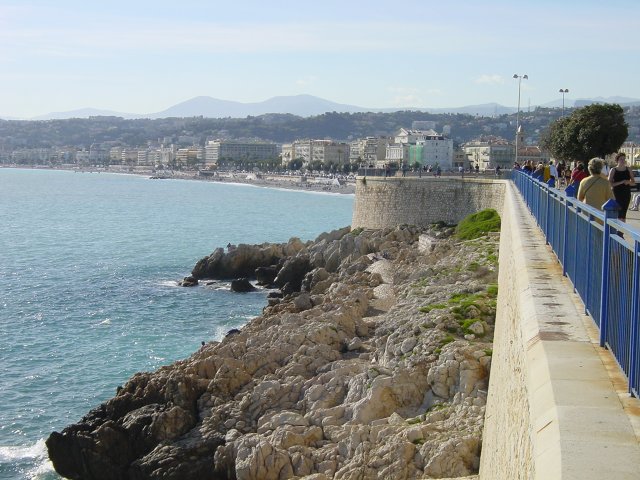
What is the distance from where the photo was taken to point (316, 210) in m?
85.6

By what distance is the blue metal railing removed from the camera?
14.1 ft

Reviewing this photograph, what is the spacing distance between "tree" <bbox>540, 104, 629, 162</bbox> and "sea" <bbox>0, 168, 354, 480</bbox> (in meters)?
12.5

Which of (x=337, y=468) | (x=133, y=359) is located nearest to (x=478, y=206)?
(x=133, y=359)

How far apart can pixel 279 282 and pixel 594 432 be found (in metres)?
30.2

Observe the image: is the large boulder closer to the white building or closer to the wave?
the wave

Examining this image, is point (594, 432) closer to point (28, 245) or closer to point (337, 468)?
point (337, 468)

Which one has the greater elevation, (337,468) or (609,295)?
(609,295)

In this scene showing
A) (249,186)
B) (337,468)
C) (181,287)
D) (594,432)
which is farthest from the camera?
(249,186)

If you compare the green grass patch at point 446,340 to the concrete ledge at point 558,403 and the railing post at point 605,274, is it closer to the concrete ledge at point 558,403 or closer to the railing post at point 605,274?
the concrete ledge at point 558,403

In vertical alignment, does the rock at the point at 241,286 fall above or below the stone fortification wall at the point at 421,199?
below

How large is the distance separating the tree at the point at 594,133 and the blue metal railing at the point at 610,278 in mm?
26222

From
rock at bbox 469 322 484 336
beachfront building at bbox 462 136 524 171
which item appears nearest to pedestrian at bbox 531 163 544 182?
rock at bbox 469 322 484 336

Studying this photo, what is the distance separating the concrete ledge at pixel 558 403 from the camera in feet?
11.5

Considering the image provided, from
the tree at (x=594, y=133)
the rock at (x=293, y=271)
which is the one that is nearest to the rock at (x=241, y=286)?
the rock at (x=293, y=271)
